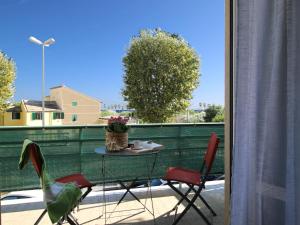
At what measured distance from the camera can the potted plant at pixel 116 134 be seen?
300cm

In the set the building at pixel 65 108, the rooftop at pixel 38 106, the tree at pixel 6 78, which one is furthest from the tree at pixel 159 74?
the rooftop at pixel 38 106

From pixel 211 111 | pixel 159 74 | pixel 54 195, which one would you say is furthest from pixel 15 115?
pixel 54 195

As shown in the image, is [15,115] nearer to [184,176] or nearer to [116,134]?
[116,134]

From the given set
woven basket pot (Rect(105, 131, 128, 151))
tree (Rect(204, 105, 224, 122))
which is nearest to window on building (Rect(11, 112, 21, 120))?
tree (Rect(204, 105, 224, 122))

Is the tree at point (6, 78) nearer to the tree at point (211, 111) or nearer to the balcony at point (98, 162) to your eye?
the tree at point (211, 111)

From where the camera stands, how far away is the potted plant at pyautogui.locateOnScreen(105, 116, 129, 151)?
3.00 meters

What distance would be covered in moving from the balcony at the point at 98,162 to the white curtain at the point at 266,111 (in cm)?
119

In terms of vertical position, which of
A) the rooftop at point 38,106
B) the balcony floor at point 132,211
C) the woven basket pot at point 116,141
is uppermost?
the rooftop at point 38,106

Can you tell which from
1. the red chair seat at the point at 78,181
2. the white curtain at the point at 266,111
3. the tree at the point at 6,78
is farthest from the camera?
the tree at the point at 6,78

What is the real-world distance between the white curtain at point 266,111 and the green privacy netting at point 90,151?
7.40 feet

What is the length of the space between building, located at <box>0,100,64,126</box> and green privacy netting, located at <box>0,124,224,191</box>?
20284mm

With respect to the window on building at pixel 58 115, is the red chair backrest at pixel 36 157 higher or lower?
higher

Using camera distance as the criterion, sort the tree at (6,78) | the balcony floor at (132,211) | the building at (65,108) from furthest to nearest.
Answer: the building at (65,108)
the tree at (6,78)
the balcony floor at (132,211)

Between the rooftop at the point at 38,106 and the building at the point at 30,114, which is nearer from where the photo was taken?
the building at the point at 30,114
